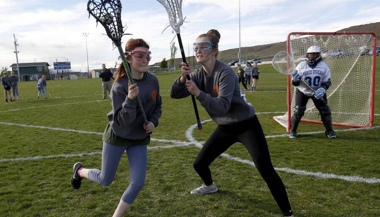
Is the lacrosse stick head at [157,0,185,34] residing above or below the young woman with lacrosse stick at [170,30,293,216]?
above

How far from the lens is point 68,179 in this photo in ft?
16.9

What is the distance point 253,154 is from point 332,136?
466 cm

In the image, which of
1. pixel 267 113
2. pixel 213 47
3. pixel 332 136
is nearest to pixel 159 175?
pixel 213 47

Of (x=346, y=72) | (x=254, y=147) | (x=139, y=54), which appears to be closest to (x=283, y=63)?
(x=346, y=72)

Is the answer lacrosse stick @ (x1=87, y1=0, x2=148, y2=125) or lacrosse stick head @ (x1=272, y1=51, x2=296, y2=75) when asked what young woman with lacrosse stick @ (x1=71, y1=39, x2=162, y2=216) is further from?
lacrosse stick head @ (x1=272, y1=51, x2=296, y2=75)

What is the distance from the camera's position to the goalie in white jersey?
7208 mm

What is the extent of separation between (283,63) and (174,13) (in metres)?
4.55

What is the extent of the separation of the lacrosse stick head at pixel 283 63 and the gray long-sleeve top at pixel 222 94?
421 centimetres

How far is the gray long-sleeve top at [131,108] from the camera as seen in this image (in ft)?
10.4

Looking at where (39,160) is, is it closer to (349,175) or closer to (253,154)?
(253,154)

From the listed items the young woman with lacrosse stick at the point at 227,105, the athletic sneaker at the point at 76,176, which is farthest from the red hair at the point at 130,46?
the athletic sneaker at the point at 76,176

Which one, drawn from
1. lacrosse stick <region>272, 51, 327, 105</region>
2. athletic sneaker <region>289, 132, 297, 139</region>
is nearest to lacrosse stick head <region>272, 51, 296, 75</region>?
lacrosse stick <region>272, 51, 327, 105</region>

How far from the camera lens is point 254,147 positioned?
11.9 ft

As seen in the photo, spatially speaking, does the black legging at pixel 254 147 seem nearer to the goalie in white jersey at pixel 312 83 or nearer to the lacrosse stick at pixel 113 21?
the lacrosse stick at pixel 113 21
